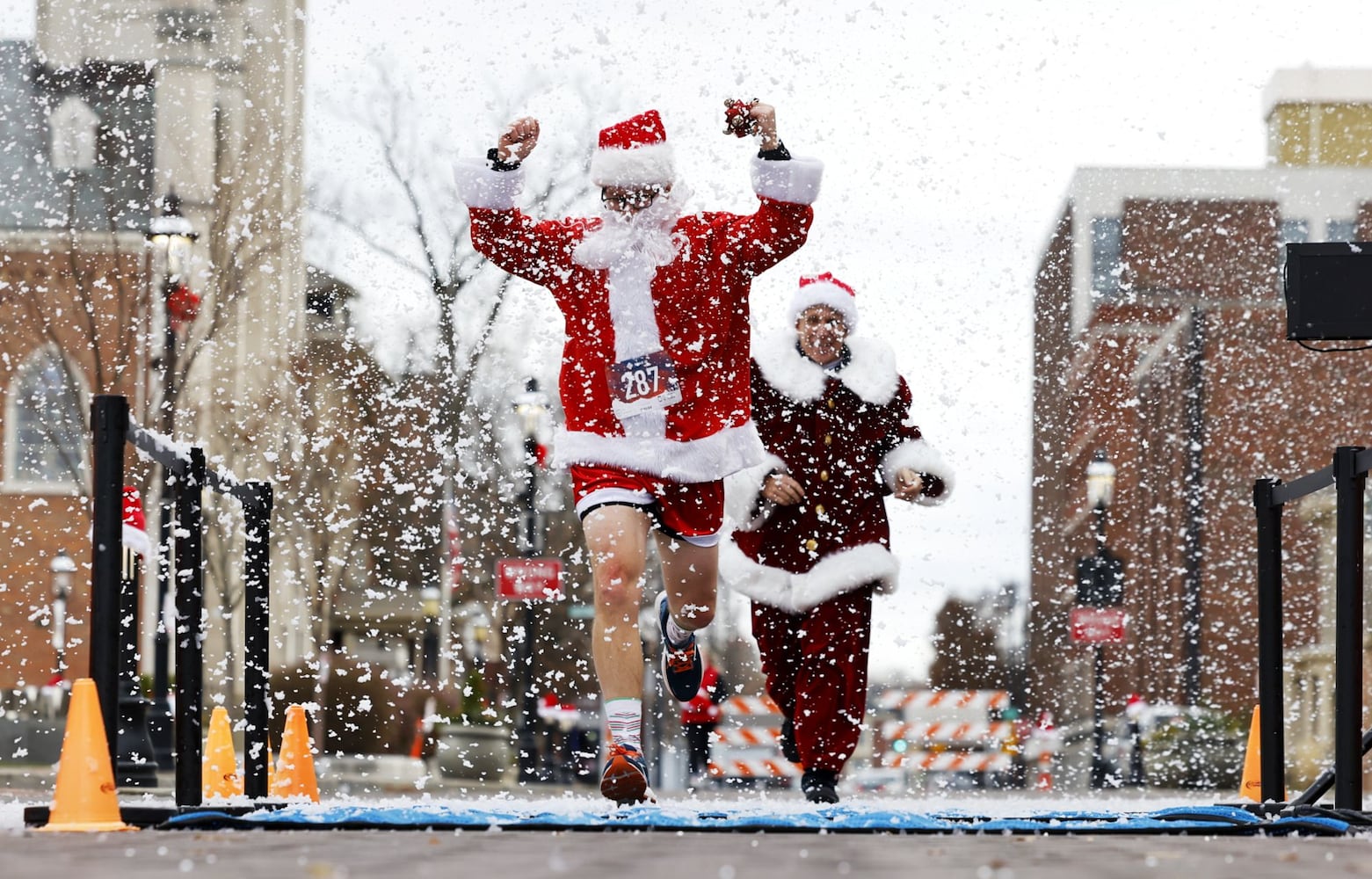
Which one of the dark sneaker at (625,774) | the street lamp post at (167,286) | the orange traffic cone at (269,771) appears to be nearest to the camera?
the dark sneaker at (625,774)

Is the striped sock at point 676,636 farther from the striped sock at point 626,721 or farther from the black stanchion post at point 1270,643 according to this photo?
the black stanchion post at point 1270,643

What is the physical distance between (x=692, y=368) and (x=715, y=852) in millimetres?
2501

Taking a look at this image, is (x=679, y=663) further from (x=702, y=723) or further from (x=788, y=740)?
(x=702, y=723)

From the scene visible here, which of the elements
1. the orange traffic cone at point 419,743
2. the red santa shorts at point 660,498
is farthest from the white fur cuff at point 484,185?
the orange traffic cone at point 419,743

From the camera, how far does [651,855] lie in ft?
14.0

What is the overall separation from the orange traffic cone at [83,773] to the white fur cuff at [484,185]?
197cm

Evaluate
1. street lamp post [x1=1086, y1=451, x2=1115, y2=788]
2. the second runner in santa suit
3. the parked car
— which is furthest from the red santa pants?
street lamp post [x1=1086, y1=451, x2=1115, y2=788]

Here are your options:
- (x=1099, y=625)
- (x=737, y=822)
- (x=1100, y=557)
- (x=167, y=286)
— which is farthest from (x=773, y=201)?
(x=1100, y=557)

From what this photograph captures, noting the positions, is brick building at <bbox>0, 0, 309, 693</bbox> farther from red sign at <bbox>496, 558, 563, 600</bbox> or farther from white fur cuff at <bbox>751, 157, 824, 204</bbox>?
white fur cuff at <bbox>751, 157, 824, 204</bbox>

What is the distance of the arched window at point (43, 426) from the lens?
99.7 feet

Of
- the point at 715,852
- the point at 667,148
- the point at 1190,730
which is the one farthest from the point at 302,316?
the point at 715,852

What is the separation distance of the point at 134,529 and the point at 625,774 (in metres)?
6.18

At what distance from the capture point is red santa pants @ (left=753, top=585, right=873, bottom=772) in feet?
25.7

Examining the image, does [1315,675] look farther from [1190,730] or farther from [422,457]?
[422,457]
